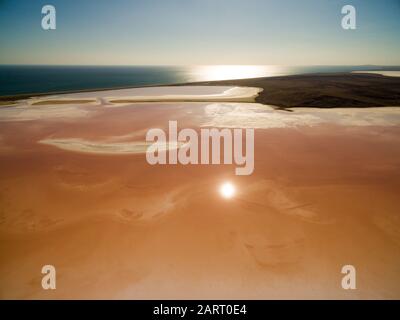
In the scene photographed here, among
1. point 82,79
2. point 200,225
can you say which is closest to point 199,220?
point 200,225

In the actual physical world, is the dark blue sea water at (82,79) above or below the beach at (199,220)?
above

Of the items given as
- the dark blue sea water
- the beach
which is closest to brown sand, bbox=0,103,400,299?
the beach

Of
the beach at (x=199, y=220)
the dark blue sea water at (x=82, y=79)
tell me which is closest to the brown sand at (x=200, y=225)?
the beach at (x=199, y=220)

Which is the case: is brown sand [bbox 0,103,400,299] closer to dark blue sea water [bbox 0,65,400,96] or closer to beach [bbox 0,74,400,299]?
beach [bbox 0,74,400,299]

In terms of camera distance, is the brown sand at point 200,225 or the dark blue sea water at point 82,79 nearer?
the brown sand at point 200,225

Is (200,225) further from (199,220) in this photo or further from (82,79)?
(82,79)

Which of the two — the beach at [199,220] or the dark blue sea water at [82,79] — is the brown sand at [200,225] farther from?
the dark blue sea water at [82,79]
